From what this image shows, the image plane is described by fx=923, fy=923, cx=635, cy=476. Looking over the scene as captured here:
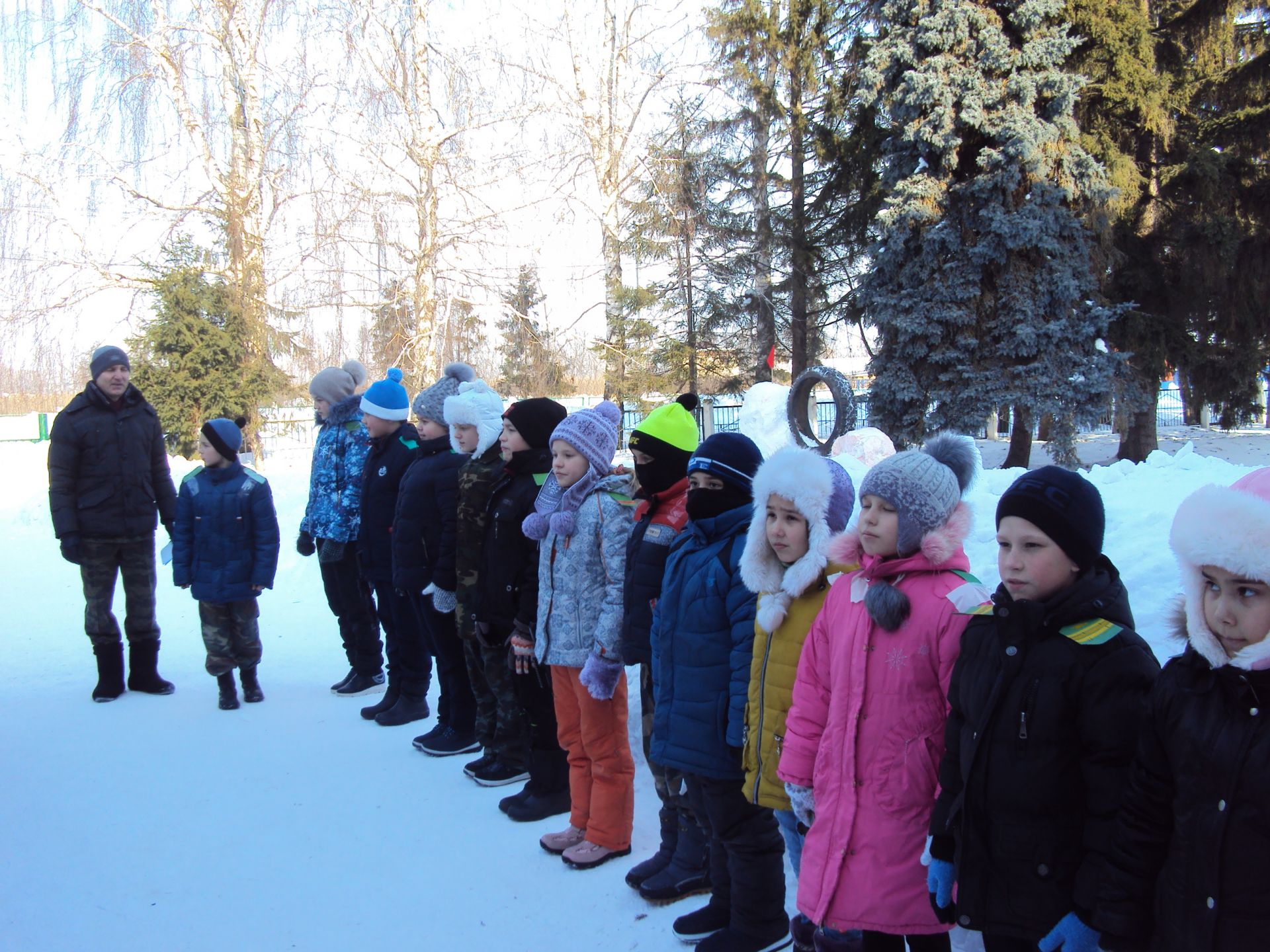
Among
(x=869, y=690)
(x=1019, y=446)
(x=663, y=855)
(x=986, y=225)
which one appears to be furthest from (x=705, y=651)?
(x=1019, y=446)

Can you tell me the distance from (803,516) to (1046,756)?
103 cm

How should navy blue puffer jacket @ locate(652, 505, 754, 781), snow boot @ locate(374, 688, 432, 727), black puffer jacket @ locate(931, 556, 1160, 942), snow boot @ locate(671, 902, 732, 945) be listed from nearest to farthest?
black puffer jacket @ locate(931, 556, 1160, 942) < navy blue puffer jacket @ locate(652, 505, 754, 781) < snow boot @ locate(671, 902, 732, 945) < snow boot @ locate(374, 688, 432, 727)

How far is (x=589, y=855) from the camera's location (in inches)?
154

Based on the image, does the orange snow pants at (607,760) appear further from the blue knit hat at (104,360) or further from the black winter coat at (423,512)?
the blue knit hat at (104,360)

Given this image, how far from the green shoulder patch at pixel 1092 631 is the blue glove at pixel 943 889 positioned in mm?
646

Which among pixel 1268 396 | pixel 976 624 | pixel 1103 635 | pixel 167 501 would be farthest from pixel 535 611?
pixel 1268 396

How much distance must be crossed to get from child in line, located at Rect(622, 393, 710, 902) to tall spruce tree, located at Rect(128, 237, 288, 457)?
15.3 m

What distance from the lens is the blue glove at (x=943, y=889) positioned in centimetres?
228

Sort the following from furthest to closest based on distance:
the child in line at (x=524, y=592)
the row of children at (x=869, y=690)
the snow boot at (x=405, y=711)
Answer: the snow boot at (x=405, y=711) < the child in line at (x=524, y=592) < the row of children at (x=869, y=690)

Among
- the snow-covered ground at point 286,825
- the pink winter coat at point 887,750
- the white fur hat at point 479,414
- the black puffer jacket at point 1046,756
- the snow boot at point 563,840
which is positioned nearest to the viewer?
the black puffer jacket at point 1046,756

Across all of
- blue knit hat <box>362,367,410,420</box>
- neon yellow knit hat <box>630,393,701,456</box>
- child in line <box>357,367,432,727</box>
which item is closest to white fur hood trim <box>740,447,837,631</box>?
neon yellow knit hat <box>630,393,701,456</box>

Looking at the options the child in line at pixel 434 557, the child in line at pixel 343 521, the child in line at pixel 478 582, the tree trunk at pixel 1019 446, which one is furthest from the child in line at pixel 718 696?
the tree trunk at pixel 1019 446

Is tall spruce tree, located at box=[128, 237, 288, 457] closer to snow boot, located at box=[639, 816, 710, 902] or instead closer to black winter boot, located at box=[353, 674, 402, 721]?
black winter boot, located at box=[353, 674, 402, 721]

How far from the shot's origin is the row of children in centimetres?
190
